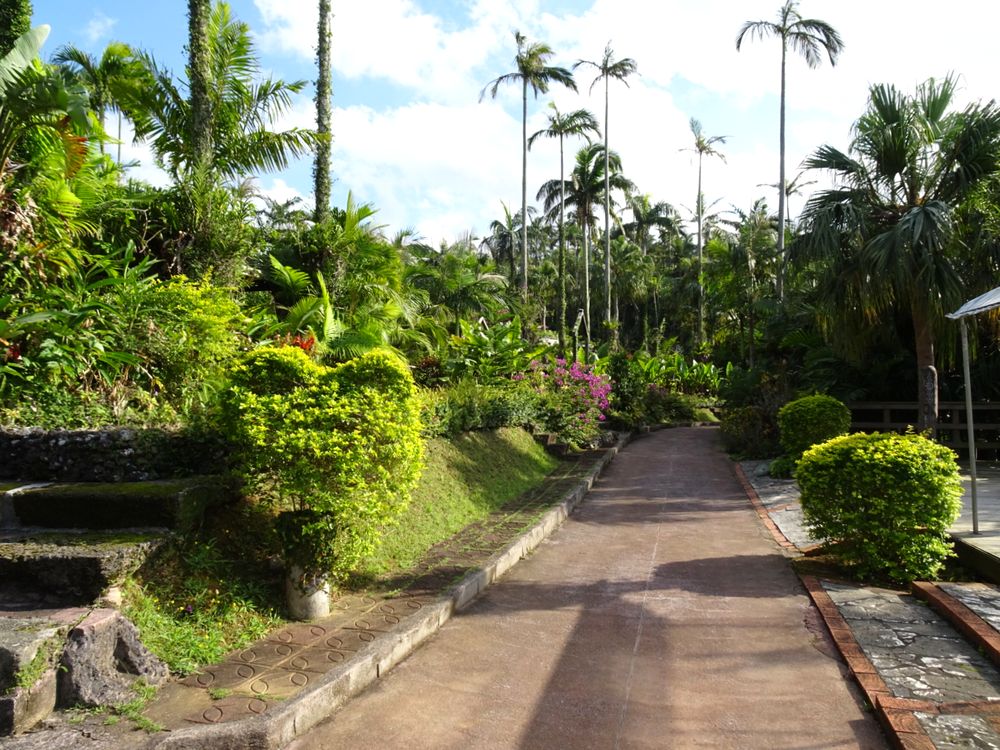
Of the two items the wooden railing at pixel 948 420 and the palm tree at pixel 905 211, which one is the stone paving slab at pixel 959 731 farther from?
the wooden railing at pixel 948 420

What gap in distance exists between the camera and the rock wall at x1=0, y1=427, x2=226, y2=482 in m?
5.20

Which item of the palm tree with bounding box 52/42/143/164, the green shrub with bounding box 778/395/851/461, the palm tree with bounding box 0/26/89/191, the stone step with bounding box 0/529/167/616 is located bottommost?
the stone step with bounding box 0/529/167/616

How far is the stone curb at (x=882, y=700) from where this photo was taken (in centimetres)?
345

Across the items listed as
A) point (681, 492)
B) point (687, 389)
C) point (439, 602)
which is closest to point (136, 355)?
point (439, 602)

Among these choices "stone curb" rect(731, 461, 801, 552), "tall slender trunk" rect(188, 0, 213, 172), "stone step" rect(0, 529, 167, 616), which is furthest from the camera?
"tall slender trunk" rect(188, 0, 213, 172)

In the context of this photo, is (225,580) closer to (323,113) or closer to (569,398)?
(323,113)

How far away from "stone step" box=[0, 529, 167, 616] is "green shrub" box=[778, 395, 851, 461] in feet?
35.9

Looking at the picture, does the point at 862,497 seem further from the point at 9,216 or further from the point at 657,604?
the point at 9,216

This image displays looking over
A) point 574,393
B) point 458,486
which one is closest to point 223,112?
point 458,486

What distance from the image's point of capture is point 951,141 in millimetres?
11836

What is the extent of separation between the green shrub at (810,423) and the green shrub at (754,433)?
9.04ft

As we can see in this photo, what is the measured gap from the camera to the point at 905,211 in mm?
12398

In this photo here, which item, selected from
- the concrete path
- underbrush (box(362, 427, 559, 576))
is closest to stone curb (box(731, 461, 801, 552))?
the concrete path

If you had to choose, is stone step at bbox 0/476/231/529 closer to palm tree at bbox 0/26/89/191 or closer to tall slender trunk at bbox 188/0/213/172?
palm tree at bbox 0/26/89/191
